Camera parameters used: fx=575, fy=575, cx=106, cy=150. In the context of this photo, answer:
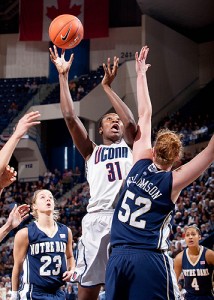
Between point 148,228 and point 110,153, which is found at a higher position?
point 110,153

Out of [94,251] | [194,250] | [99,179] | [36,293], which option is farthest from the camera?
[194,250]

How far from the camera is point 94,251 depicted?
503 cm

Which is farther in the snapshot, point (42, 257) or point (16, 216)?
point (42, 257)

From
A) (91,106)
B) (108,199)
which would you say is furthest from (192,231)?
(91,106)

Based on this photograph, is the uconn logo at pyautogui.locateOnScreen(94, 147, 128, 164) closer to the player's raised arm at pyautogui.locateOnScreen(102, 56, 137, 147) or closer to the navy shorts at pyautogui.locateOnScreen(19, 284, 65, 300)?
the player's raised arm at pyautogui.locateOnScreen(102, 56, 137, 147)

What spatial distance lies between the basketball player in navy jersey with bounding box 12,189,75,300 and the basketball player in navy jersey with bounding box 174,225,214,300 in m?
2.24

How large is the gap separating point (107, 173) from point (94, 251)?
694mm

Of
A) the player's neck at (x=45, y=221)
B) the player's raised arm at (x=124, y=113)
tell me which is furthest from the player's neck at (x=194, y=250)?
the player's raised arm at (x=124, y=113)

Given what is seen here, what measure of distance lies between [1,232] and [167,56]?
19443mm

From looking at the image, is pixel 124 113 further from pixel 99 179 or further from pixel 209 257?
pixel 209 257

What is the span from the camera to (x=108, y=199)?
5.09m

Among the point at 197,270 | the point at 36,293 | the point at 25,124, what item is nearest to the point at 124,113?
the point at 25,124

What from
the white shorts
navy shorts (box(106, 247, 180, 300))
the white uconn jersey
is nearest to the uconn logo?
the white uconn jersey

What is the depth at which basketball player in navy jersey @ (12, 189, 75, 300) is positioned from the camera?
5926 mm
